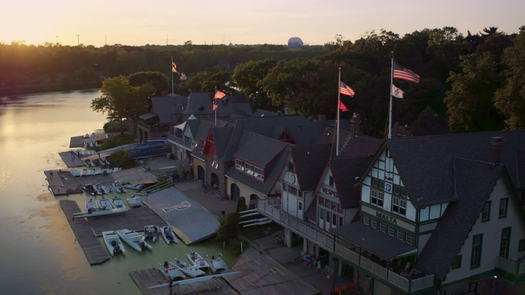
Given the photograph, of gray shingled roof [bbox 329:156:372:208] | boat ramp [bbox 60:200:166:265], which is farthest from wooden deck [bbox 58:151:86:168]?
gray shingled roof [bbox 329:156:372:208]

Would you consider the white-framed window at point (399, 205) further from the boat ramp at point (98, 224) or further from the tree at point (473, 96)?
the tree at point (473, 96)

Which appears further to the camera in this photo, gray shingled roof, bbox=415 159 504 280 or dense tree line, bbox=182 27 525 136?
dense tree line, bbox=182 27 525 136

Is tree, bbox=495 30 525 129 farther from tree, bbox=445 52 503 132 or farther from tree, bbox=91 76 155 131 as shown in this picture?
tree, bbox=91 76 155 131

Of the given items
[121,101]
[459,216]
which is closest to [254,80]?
[121,101]

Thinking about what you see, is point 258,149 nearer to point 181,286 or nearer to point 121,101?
point 181,286

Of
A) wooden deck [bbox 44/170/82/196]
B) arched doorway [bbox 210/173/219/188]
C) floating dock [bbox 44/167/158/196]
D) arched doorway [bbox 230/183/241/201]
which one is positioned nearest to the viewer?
arched doorway [bbox 230/183/241/201]

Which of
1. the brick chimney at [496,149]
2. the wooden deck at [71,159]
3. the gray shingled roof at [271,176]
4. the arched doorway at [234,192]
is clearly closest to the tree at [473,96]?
the gray shingled roof at [271,176]
